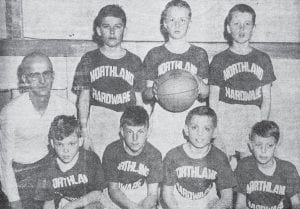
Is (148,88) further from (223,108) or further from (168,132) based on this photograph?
(223,108)

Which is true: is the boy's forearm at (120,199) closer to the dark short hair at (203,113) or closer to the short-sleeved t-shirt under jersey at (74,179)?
the short-sleeved t-shirt under jersey at (74,179)

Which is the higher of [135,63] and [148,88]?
[135,63]

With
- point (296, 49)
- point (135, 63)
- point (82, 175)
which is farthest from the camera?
point (296, 49)

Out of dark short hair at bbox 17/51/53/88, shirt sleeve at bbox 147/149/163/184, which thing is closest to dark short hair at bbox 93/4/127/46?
dark short hair at bbox 17/51/53/88

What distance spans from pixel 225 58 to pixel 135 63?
1.34ft

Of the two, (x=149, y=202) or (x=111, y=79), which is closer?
(x=149, y=202)

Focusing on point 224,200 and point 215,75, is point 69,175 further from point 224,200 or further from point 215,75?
point 215,75

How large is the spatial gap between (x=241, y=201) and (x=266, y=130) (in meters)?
0.32

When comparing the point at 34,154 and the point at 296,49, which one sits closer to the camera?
the point at 34,154

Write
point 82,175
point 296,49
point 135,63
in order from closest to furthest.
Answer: point 82,175 → point 135,63 → point 296,49

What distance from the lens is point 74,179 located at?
149 centimetres

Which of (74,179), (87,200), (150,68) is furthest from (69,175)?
(150,68)

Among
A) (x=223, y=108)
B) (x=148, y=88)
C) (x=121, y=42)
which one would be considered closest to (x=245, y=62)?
(x=223, y=108)

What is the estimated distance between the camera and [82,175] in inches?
58.8
